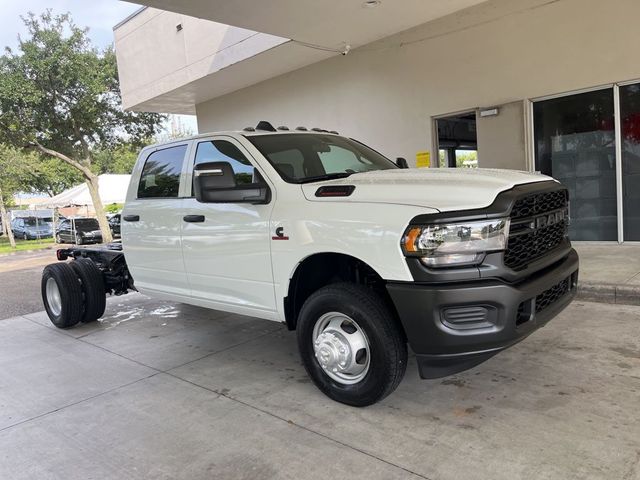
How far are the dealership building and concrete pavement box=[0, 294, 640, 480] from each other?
4.29 meters

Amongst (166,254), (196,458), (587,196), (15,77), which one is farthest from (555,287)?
(15,77)

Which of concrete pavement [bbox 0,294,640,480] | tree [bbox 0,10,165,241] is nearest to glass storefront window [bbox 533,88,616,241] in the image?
concrete pavement [bbox 0,294,640,480]

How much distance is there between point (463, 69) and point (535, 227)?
22.8ft

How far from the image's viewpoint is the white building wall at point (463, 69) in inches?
Result: 314

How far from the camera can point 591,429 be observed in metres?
3.07

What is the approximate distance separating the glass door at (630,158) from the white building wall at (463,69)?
1.35 ft

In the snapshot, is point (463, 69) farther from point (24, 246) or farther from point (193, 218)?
point (24, 246)

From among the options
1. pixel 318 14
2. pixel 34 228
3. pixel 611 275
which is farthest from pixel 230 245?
pixel 34 228

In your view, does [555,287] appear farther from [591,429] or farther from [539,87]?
[539,87]

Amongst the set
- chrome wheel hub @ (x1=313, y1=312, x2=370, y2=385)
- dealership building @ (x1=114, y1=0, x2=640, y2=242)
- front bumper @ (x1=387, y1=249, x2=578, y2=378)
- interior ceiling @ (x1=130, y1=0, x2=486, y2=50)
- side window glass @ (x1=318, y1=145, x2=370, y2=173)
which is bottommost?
chrome wheel hub @ (x1=313, y1=312, x2=370, y2=385)

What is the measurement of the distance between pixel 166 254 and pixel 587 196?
7245 mm

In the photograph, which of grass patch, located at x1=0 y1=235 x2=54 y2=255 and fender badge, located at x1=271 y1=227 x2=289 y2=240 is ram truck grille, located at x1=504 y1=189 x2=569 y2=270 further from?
grass patch, located at x1=0 y1=235 x2=54 y2=255

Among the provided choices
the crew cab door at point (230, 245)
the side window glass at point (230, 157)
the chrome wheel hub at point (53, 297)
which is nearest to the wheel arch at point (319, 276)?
the crew cab door at point (230, 245)

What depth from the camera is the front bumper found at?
115 inches
